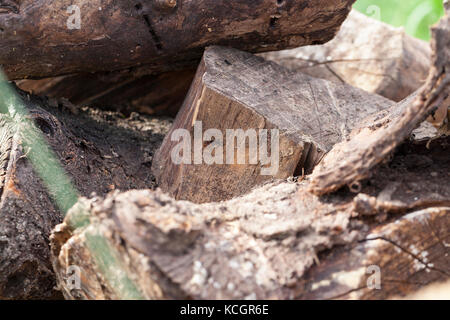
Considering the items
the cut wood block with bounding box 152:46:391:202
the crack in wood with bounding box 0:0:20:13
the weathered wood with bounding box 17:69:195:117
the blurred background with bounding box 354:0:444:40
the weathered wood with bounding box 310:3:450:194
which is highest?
the blurred background with bounding box 354:0:444:40

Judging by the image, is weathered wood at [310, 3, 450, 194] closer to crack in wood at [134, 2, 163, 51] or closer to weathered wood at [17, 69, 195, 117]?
crack in wood at [134, 2, 163, 51]

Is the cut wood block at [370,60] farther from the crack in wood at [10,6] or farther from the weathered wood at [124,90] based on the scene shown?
the crack in wood at [10,6]

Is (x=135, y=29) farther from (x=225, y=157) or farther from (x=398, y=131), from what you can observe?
(x=398, y=131)

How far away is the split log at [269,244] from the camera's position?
122cm

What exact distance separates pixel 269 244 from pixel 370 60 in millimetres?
1851

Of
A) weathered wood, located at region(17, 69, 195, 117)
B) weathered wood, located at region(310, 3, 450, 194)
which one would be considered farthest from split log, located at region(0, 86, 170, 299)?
weathered wood, located at region(310, 3, 450, 194)

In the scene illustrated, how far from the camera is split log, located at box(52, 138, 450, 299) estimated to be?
1.22 metres

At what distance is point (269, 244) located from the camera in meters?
1.34

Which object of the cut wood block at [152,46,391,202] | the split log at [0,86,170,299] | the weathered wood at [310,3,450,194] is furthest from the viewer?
the cut wood block at [152,46,391,202]

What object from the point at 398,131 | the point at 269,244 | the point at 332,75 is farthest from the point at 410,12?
the point at 269,244

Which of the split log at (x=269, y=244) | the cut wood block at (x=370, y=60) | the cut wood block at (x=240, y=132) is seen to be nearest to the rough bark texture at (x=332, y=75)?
the cut wood block at (x=370, y=60)

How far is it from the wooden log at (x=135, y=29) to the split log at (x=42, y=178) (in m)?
0.25
